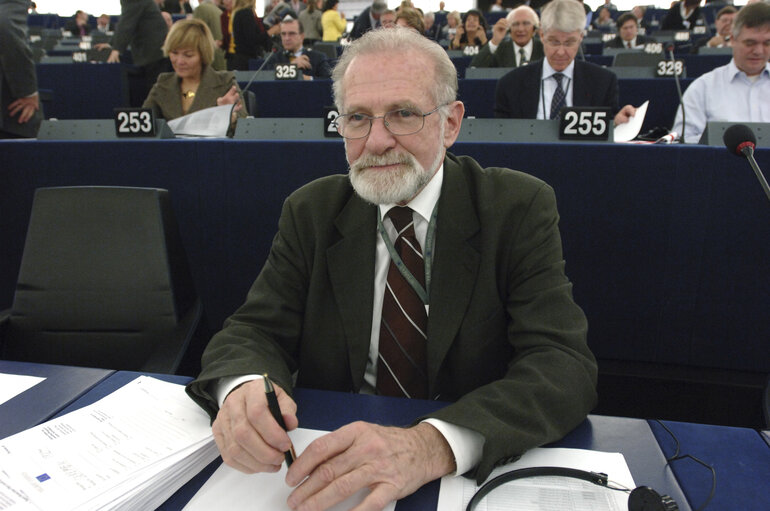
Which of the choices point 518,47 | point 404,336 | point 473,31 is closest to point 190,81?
point 404,336

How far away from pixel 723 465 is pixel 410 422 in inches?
17.4

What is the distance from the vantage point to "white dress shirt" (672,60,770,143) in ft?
9.80

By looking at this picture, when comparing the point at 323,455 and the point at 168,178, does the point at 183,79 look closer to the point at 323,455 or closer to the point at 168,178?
the point at 168,178

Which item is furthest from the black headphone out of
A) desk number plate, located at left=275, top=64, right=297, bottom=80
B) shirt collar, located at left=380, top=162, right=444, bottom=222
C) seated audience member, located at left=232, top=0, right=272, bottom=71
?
seated audience member, located at left=232, top=0, right=272, bottom=71

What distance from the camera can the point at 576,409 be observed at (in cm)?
88

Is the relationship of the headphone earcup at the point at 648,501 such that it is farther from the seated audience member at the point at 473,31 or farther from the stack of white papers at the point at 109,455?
the seated audience member at the point at 473,31

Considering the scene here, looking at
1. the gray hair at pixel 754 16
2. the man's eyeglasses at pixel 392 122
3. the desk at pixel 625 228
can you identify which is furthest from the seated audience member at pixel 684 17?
the man's eyeglasses at pixel 392 122

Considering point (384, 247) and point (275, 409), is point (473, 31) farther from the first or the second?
point (275, 409)

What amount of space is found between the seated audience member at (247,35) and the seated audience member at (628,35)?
4454 millimetres

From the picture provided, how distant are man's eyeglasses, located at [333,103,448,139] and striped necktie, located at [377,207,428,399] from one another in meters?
0.24

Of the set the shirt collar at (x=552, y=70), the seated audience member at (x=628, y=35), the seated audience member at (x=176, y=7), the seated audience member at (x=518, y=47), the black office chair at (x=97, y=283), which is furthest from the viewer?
the seated audience member at (x=176, y=7)

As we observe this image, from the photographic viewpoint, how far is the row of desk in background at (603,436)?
28.7 inches

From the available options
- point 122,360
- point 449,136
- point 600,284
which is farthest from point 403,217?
point 600,284

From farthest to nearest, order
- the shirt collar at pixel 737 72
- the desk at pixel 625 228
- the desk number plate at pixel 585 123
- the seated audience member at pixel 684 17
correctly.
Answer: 1. the seated audience member at pixel 684 17
2. the shirt collar at pixel 737 72
3. the desk number plate at pixel 585 123
4. the desk at pixel 625 228
